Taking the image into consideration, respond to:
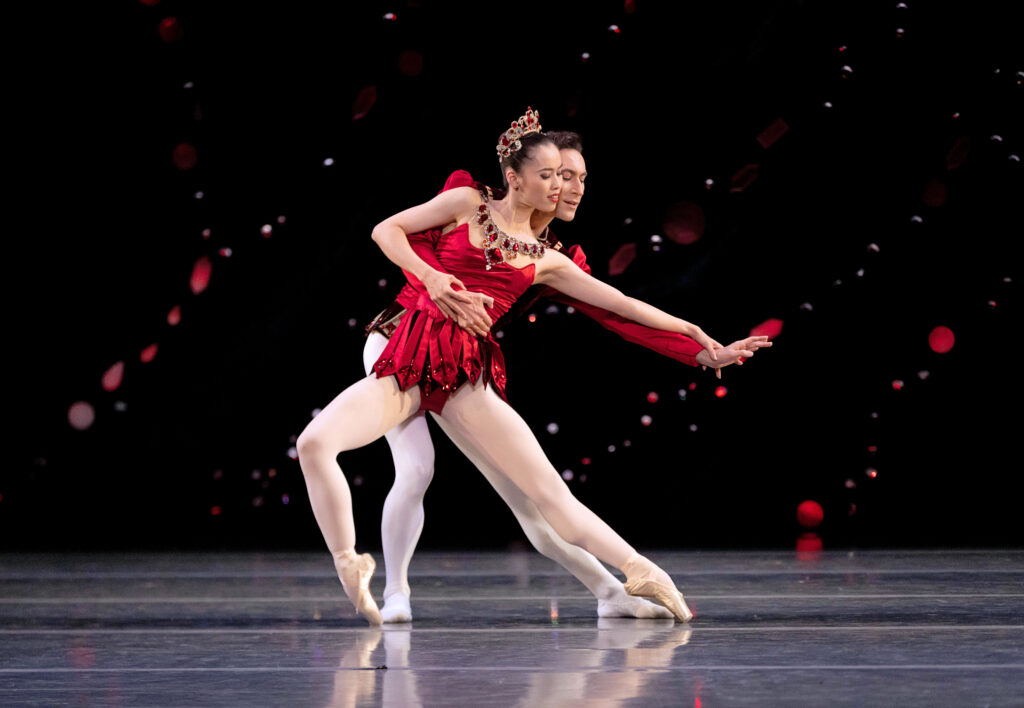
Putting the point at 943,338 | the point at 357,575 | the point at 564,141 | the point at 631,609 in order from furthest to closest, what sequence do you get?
the point at 943,338 → the point at 564,141 → the point at 631,609 → the point at 357,575

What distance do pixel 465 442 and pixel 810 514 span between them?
2683 millimetres

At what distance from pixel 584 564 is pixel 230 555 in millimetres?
1967

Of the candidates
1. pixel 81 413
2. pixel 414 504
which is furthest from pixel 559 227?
pixel 414 504

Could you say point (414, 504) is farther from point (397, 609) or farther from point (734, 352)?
point (734, 352)

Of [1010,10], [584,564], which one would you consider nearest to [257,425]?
[584,564]

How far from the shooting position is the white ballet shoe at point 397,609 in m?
2.60

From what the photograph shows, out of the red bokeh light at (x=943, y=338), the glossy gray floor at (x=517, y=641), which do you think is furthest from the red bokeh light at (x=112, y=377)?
the red bokeh light at (x=943, y=338)

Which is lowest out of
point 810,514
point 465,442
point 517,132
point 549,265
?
point 810,514

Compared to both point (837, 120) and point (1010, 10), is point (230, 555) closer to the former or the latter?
point (837, 120)

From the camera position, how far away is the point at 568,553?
2738 mm

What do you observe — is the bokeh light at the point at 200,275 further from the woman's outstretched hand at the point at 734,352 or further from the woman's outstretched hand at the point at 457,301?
the woman's outstretched hand at the point at 734,352

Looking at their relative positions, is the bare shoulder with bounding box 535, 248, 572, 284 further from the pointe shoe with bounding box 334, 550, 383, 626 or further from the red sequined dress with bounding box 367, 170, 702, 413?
the pointe shoe with bounding box 334, 550, 383, 626

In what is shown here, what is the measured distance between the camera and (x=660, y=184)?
15.7 feet

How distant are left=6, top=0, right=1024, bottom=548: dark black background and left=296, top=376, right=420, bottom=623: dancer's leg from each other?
7.57 feet
